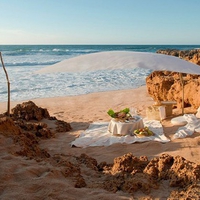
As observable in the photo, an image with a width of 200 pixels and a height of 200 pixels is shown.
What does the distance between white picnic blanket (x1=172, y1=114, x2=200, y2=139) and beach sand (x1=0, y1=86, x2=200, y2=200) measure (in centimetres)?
16

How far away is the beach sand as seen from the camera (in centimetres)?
331

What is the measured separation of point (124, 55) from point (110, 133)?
210cm

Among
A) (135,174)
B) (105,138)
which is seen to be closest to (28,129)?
(105,138)

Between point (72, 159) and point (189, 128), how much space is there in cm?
377

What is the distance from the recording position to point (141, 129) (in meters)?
7.32

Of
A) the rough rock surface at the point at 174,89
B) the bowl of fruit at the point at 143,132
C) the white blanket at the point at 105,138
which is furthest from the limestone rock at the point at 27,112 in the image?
the rough rock surface at the point at 174,89

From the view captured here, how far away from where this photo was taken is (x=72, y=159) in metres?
4.88

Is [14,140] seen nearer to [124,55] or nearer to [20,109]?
[124,55]

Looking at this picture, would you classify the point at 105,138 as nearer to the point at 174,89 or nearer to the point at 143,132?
the point at 143,132

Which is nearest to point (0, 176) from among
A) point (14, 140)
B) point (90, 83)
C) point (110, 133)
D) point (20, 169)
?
point (20, 169)

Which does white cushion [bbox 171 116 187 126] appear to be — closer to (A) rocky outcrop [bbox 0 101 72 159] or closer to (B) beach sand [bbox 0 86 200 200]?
(B) beach sand [bbox 0 86 200 200]

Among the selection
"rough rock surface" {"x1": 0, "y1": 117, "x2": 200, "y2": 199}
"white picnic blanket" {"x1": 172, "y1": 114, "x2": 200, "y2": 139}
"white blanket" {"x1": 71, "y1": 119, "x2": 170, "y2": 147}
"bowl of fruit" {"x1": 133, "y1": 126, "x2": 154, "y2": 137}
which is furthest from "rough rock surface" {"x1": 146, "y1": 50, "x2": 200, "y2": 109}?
"rough rock surface" {"x1": 0, "y1": 117, "x2": 200, "y2": 199}

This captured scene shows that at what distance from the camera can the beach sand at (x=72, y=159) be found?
331cm

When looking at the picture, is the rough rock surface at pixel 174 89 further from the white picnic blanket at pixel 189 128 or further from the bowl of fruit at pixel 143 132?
the bowl of fruit at pixel 143 132
